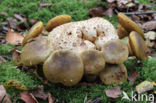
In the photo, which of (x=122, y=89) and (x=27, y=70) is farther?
(x=27, y=70)

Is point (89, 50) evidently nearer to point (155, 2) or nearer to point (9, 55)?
point (9, 55)

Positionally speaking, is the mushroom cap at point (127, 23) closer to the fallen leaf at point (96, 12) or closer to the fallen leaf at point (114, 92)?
the fallen leaf at point (114, 92)

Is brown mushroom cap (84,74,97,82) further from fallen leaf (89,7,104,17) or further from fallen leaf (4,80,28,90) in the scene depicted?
fallen leaf (89,7,104,17)

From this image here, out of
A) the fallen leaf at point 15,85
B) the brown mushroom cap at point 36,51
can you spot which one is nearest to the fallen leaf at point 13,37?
the brown mushroom cap at point 36,51

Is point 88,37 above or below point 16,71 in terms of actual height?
above

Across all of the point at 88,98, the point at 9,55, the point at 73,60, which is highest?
the point at 73,60

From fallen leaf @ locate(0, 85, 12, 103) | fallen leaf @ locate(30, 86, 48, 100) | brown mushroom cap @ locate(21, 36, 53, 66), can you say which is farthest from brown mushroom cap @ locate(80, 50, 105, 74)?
fallen leaf @ locate(0, 85, 12, 103)

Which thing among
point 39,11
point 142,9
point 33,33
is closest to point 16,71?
point 33,33
